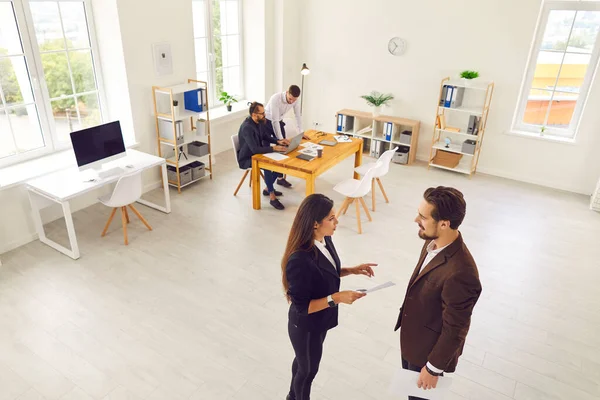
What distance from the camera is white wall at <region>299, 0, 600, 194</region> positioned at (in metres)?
6.28

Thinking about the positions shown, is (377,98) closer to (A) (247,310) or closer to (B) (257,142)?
(B) (257,142)

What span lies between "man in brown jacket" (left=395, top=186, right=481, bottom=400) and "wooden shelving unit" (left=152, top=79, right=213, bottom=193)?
4338 millimetres

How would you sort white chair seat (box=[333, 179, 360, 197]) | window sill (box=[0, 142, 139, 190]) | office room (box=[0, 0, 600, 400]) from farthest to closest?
1. white chair seat (box=[333, 179, 360, 197])
2. window sill (box=[0, 142, 139, 190])
3. office room (box=[0, 0, 600, 400])

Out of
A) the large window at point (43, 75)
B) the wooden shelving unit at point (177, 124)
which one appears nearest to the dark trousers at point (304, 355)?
the wooden shelving unit at point (177, 124)

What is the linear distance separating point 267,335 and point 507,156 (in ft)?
16.3

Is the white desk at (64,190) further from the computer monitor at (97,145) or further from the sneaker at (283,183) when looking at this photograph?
the sneaker at (283,183)

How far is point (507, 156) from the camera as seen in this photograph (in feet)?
22.4

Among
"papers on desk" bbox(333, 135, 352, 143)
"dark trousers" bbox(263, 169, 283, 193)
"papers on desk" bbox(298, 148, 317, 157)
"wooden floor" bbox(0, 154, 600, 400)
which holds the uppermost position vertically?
"papers on desk" bbox(333, 135, 352, 143)

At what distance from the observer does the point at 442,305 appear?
7.01 feet

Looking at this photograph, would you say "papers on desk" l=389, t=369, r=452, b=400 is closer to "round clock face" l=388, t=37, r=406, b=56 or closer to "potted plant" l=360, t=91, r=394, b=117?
"potted plant" l=360, t=91, r=394, b=117

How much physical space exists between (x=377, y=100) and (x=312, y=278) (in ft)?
18.2

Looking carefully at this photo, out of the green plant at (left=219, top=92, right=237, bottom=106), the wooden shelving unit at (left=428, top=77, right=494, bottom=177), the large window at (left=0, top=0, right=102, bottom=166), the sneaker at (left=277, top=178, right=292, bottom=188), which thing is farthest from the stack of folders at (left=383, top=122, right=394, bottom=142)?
the large window at (left=0, top=0, right=102, bottom=166)

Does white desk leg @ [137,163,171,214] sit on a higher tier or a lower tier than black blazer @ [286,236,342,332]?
lower

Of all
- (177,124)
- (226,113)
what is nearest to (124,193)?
→ (177,124)
